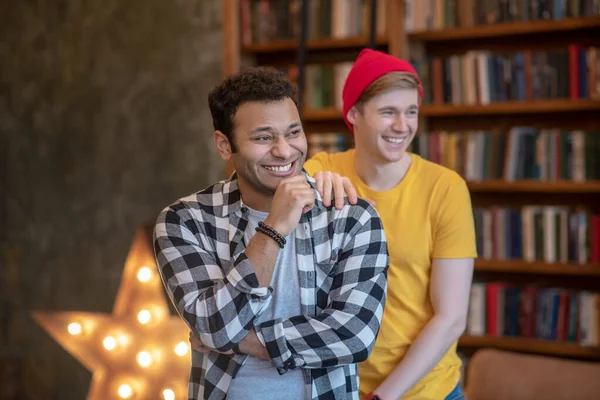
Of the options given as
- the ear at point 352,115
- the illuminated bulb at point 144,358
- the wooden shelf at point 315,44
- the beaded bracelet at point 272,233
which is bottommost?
the illuminated bulb at point 144,358

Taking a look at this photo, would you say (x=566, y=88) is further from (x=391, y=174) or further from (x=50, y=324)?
(x=50, y=324)

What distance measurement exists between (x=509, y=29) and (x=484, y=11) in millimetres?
140

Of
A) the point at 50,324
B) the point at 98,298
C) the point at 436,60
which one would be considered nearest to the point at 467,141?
the point at 436,60

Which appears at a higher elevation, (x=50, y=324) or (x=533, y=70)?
(x=533, y=70)

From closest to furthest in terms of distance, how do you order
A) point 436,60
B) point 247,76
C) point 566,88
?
1. point 247,76
2. point 566,88
3. point 436,60

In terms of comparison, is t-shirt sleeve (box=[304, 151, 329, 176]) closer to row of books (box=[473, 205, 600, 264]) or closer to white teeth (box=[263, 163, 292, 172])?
white teeth (box=[263, 163, 292, 172])

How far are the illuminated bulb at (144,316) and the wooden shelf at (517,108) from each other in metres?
1.54

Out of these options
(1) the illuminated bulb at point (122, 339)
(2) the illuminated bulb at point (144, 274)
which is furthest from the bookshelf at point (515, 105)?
(1) the illuminated bulb at point (122, 339)

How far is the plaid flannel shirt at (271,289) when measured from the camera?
4.14 ft

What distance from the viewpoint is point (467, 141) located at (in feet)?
10.5

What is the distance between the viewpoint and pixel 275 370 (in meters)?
1.30

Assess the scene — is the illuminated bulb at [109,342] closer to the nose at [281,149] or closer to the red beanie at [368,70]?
the red beanie at [368,70]

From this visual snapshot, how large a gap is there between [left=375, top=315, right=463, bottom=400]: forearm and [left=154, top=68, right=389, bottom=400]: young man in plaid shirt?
0.19 m

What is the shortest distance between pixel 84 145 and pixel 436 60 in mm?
1982
